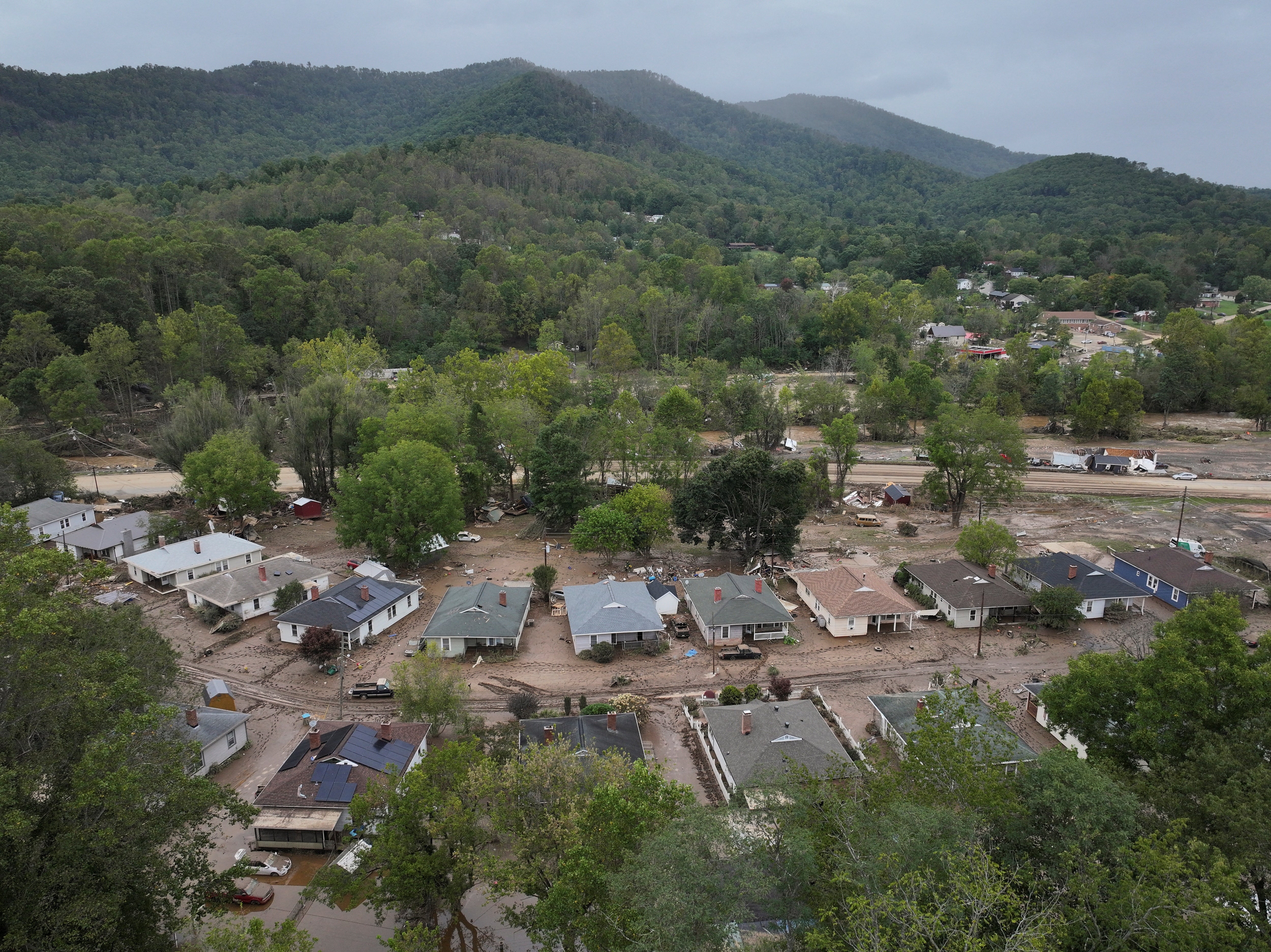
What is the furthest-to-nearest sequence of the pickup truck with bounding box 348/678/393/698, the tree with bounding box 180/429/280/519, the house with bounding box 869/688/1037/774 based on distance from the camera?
the tree with bounding box 180/429/280/519
the pickup truck with bounding box 348/678/393/698
the house with bounding box 869/688/1037/774

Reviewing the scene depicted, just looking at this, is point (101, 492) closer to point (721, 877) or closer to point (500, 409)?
point (500, 409)

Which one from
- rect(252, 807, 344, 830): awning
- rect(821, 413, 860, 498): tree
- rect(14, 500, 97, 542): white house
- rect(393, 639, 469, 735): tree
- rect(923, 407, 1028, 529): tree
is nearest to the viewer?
→ rect(252, 807, 344, 830): awning

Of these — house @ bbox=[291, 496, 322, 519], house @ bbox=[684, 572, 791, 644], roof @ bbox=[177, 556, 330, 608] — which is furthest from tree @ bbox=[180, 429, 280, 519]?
house @ bbox=[684, 572, 791, 644]

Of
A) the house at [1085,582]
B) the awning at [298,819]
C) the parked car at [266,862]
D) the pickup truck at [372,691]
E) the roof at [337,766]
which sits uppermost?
the house at [1085,582]

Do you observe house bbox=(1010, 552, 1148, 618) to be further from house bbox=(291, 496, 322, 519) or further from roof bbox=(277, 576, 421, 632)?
house bbox=(291, 496, 322, 519)

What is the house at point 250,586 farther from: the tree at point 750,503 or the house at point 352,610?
the tree at point 750,503

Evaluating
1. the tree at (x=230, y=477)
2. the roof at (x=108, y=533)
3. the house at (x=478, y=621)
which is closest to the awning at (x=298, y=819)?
the house at (x=478, y=621)

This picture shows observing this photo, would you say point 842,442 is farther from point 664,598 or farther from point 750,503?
point 664,598
